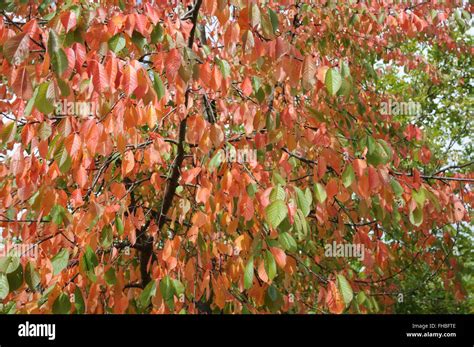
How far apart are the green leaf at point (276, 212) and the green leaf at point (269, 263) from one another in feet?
0.77

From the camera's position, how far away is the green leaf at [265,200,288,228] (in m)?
1.87

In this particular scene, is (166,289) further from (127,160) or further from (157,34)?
(157,34)

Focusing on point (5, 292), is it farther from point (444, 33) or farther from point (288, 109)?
point (444, 33)

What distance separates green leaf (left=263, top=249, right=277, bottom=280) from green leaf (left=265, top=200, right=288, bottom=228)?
0.24 meters

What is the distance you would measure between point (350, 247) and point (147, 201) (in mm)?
1586

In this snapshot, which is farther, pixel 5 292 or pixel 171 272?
pixel 171 272

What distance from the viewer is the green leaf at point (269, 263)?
2.02 m

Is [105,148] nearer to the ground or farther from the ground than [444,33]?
nearer to the ground

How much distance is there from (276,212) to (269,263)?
0.27 metres

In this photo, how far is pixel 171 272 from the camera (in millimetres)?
2449

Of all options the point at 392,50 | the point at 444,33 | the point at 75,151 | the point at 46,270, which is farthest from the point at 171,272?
the point at 444,33

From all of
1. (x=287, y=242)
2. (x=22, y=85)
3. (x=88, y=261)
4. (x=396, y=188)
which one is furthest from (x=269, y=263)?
(x=22, y=85)

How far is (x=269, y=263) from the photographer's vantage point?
206 centimetres

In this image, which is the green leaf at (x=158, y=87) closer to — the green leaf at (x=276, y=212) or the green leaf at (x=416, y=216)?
the green leaf at (x=276, y=212)
